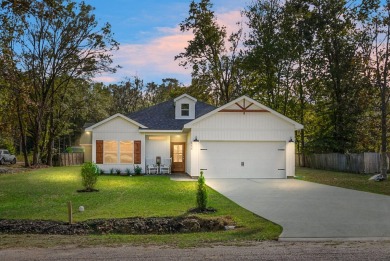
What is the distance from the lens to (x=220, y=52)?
39.6 meters

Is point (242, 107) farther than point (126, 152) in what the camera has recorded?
No

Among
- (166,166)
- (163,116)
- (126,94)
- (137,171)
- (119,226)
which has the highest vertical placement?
(126,94)

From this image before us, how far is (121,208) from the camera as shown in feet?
36.4

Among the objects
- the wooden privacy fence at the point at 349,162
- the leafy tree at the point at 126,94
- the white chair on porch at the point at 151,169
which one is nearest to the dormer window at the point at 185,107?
the white chair on porch at the point at 151,169

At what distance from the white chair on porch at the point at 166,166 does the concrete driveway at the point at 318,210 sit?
8523 mm

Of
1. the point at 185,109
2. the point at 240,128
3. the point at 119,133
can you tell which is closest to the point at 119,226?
the point at 240,128

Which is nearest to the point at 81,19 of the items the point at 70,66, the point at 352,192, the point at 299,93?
the point at 70,66

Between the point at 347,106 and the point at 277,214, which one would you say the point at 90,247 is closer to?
the point at 277,214

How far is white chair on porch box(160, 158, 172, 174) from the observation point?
24.8 meters

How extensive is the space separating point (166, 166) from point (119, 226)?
16.1 metres

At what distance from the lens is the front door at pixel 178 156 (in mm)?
25625

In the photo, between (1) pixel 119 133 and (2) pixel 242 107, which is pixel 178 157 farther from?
(2) pixel 242 107

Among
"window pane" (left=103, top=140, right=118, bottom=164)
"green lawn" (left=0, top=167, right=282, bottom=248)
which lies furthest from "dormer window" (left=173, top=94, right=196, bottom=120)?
"green lawn" (left=0, top=167, right=282, bottom=248)

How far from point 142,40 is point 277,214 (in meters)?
17.5
